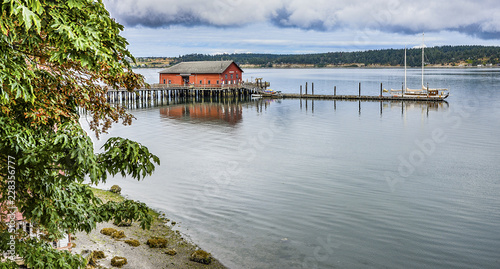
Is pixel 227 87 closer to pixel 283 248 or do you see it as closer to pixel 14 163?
pixel 283 248

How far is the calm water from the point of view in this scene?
18719mm

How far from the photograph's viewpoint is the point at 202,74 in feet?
304

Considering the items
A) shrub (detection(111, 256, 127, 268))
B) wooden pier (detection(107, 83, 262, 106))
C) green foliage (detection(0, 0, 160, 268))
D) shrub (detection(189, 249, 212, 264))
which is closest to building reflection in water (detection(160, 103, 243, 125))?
wooden pier (detection(107, 83, 262, 106))

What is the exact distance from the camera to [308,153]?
3762 cm

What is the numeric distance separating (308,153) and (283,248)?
19.3m

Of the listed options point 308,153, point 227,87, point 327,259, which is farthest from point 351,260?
point 227,87

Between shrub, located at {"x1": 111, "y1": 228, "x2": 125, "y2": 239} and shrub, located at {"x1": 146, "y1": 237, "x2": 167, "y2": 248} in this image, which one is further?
shrub, located at {"x1": 111, "y1": 228, "x2": 125, "y2": 239}

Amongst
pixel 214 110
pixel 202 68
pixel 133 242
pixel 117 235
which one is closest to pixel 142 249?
pixel 133 242

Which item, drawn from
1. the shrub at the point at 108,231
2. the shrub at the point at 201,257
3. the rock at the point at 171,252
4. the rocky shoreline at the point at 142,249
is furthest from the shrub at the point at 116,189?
the shrub at the point at 201,257

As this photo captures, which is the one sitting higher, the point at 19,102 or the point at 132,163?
the point at 19,102

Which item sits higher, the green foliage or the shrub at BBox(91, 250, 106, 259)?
the green foliage

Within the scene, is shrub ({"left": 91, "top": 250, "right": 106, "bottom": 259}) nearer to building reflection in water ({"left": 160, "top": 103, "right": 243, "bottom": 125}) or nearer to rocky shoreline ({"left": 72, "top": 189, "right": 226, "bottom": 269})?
rocky shoreline ({"left": 72, "top": 189, "right": 226, "bottom": 269})

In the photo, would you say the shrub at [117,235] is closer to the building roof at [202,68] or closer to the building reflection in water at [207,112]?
the building reflection in water at [207,112]

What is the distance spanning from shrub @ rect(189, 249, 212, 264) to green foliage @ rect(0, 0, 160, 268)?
7.74 m
